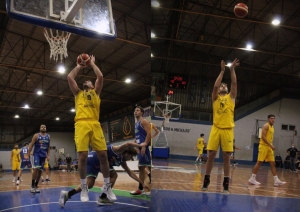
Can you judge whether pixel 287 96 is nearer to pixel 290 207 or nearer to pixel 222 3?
pixel 222 3

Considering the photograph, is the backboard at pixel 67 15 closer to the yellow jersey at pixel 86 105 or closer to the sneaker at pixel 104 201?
the yellow jersey at pixel 86 105

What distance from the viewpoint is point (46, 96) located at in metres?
5.68

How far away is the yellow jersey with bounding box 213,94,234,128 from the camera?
A: 3178mm

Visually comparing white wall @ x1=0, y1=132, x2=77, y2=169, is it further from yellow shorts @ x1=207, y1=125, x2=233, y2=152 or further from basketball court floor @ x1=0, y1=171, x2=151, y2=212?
yellow shorts @ x1=207, y1=125, x2=233, y2=152

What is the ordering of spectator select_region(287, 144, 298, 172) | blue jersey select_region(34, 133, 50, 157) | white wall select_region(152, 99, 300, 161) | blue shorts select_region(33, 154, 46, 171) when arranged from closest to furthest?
1. blue shorts select_region(33, 154, 46, 171)
2. blue jersey select_region(34, 133, 50, 157)
3. white wall select_region(152, 99, 300, 161)
4. spectator select_region(287, 144, 298, 172)

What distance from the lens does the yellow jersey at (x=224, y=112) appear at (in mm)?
3178

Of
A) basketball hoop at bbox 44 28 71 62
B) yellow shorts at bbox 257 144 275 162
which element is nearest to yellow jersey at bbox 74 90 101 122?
basketball hoop at bbox 44 28 71 62

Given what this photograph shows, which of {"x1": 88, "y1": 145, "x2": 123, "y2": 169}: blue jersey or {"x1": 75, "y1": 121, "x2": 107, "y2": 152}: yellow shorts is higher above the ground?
{"x1": 75, "y1": 121, "x2": 107, "y2": 152}: yellow shorts

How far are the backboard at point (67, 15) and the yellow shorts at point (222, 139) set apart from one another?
1.82m

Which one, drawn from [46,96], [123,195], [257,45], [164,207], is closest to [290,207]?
[164,207]

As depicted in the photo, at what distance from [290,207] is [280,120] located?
6.50m

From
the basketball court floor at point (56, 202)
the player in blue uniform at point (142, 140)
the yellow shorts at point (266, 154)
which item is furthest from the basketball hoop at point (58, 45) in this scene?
the yellow shorts at point (266, 154)

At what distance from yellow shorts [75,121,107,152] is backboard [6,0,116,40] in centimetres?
127

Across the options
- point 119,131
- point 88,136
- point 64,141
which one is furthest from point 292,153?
point 88,136
